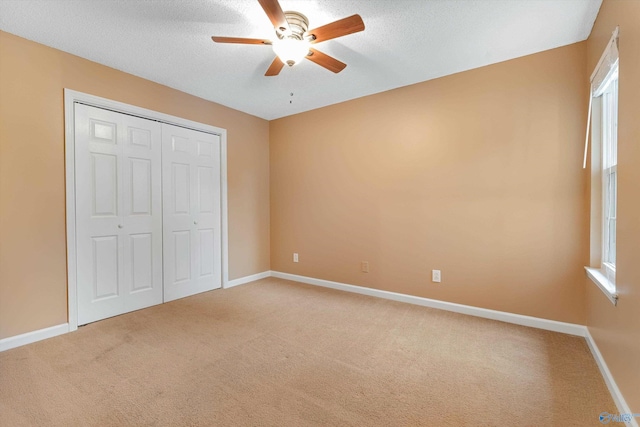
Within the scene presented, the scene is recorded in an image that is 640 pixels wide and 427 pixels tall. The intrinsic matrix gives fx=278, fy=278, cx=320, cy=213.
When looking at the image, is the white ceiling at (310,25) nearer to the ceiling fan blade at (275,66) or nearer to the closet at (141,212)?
the ceiling fan blade at (275,66)

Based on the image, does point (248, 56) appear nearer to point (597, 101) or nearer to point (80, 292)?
point (80, 292)

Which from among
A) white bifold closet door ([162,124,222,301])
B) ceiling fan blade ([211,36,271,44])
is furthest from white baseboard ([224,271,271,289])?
ceiling fan blade ([211,36,271,44])

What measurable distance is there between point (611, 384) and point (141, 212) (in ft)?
13.0

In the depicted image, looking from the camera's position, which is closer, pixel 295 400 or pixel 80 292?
pixel 295 400

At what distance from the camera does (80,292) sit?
254cm

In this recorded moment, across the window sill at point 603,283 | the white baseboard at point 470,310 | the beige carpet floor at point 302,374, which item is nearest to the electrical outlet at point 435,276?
the white baseboard at point 470,310

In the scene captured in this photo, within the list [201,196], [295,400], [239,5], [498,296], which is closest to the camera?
[295,400]

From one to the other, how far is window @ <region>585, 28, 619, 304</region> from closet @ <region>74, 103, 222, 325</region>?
148 inches

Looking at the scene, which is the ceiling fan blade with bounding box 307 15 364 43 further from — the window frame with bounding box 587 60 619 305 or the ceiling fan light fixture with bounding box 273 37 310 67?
the window frame with bounding box 587 60 619 305

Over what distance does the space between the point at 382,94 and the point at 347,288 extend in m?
2.44

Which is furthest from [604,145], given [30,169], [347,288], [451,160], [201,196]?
[30,169]

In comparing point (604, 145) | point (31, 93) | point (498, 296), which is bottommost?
point (498, 296)

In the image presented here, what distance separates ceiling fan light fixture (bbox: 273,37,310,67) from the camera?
72.4 inches

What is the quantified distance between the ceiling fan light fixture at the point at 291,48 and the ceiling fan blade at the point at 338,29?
0.24 ft
